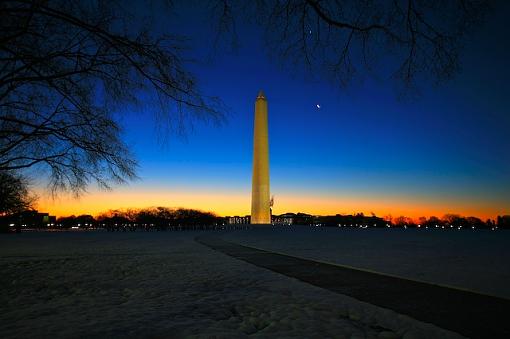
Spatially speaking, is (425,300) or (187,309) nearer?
(187,309)

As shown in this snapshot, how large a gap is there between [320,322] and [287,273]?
4.77 meters

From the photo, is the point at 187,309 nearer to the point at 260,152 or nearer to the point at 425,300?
the point at 425,300

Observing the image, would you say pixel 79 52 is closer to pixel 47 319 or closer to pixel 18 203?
pixel 47 319

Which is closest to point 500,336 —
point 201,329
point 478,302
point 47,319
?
point 478,302

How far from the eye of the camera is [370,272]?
9805mm

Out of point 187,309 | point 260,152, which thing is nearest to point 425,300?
point 187,309

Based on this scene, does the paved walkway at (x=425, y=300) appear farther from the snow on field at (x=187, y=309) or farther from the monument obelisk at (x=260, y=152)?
the monument obelisk at (x=260, y=152)

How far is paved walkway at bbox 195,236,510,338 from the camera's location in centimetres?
498

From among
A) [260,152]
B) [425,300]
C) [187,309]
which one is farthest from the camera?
[260,152]

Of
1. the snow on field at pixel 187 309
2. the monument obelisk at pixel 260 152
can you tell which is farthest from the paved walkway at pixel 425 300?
the monument obelisk at pixel 260 152

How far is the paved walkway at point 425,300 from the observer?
498 cm

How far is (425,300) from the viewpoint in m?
6.44

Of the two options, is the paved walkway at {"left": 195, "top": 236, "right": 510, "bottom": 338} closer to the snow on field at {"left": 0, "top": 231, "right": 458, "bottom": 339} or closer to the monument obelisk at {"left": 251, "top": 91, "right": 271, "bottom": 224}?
the snow on field at {"left": 0, "top": 231, "right": 458, "bottom": 339}

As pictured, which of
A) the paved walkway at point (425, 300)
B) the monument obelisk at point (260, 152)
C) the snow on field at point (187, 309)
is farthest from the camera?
the monument obelisk at point (260, 152)
